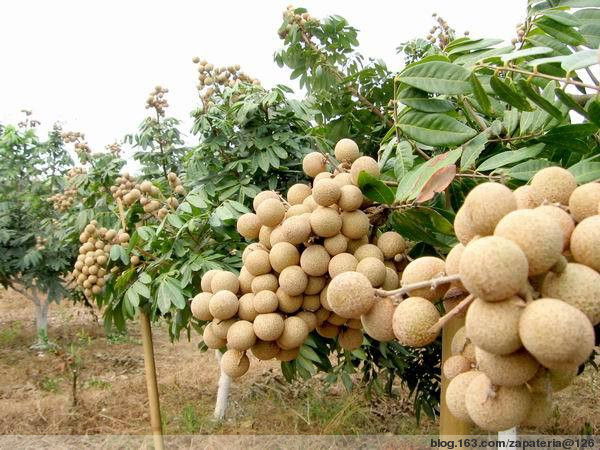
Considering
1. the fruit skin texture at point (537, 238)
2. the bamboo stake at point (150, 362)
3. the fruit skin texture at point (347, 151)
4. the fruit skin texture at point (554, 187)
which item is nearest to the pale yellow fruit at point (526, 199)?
the fruit skin texture at point (554, 187)

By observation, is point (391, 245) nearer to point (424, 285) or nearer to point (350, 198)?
point (350, 198)

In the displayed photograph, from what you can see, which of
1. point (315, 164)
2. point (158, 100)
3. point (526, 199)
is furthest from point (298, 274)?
point (158, 100)

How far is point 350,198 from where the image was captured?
2.77 feet

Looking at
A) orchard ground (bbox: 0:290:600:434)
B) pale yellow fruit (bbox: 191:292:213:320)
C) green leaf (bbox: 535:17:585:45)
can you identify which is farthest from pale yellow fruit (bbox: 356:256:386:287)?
orchard ground (bbox: 0:290:600:434)

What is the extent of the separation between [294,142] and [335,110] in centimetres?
20

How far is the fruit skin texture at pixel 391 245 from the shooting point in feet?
2.81

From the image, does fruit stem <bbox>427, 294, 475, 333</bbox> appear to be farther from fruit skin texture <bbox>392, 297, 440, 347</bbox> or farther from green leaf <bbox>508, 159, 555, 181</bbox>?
green leaf <bbox>508, 159, 555, 181</bbox>

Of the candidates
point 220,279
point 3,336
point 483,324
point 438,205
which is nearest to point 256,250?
point 220,279

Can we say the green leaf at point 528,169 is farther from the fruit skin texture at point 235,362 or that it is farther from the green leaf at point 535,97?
the fruit skin texture at point 235,362

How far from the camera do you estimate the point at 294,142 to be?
1885 millimetres

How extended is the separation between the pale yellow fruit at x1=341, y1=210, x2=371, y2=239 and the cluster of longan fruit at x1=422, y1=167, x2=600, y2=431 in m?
0.32

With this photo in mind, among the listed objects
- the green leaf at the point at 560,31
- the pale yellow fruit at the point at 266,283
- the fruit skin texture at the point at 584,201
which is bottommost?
the pale yellow fruit at the point at 266,283

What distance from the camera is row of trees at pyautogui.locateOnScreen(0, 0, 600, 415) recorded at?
0.77 metres

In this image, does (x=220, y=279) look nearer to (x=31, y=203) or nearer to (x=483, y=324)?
(x=483, y=324)
